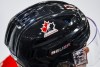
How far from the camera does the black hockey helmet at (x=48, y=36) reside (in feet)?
3.03

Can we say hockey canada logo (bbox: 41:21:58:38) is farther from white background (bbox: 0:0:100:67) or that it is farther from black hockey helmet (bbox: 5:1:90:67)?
white background (bbox: 0:0:100:67)

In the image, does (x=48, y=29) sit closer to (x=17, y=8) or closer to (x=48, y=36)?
(x=48, y=36)

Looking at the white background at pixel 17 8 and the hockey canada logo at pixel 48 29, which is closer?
the hockey canada logo at pixel 48 29

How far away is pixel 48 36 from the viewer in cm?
93

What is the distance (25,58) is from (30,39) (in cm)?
7

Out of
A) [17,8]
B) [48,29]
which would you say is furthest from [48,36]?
[17,8]

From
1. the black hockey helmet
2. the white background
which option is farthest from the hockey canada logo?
the white background

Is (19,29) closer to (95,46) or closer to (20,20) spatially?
(20,20)

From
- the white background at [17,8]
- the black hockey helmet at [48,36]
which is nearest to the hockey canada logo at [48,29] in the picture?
the black hockey helmet at [48,36]

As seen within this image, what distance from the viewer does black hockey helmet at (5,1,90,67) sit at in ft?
3.03

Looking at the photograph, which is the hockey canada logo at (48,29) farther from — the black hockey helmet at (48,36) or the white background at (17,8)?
the white background at (17,8)

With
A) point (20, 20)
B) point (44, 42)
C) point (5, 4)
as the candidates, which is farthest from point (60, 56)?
point (5, 4)

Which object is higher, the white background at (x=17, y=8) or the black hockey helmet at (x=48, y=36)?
the black hockey helmet at (x=48, y=36)

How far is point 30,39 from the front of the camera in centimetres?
92
